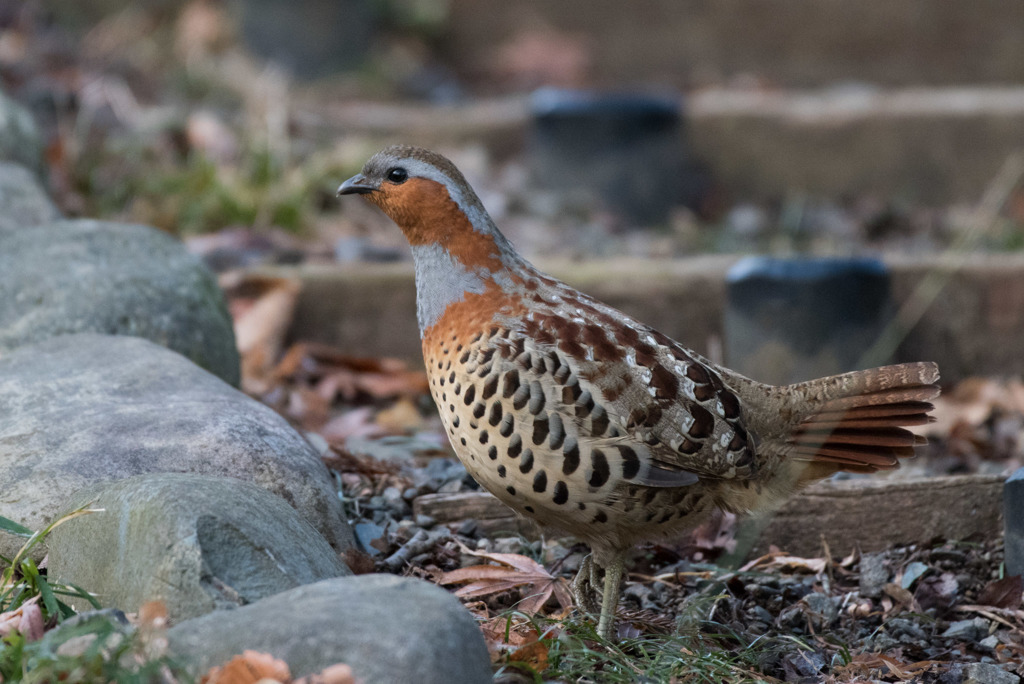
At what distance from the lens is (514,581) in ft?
9.91

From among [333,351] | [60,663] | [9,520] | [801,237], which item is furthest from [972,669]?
[801,237]

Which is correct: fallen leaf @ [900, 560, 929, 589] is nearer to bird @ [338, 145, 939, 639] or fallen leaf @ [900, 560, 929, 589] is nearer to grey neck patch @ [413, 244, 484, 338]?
bird @ [338, 145, 939, 639]

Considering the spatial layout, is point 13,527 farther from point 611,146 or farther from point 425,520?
point 611,146

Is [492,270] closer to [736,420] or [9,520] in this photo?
[736,420]

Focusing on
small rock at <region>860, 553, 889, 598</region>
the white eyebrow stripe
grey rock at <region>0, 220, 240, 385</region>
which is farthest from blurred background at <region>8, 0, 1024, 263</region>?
small rock at <region>860, 553, 889, 598</region>

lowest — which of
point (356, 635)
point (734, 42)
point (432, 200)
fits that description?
point (356, 635)

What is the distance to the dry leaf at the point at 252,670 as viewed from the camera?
1.89 m

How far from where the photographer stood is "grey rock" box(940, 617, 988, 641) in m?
3.10

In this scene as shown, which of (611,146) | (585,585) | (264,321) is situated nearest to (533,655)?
(585,585)

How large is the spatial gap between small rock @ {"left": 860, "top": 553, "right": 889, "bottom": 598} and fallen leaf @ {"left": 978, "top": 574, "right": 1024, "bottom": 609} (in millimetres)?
290

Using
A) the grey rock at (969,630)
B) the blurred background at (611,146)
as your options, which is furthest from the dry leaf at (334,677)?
the blurred background at (611,146)

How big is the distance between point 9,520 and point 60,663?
2.45 feet

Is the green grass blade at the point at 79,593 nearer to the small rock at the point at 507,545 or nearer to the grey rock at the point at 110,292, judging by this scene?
the small rock at the point at 507,545

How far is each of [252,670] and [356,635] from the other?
18 cm
